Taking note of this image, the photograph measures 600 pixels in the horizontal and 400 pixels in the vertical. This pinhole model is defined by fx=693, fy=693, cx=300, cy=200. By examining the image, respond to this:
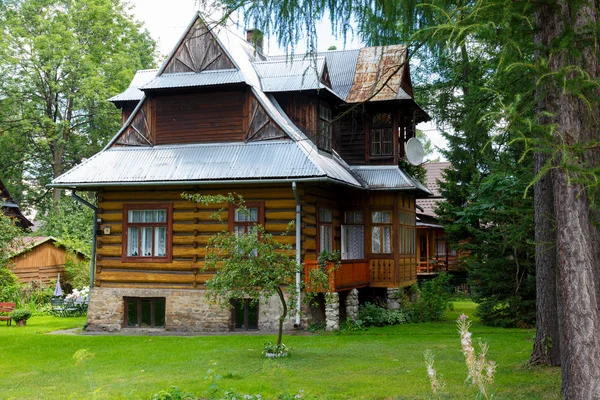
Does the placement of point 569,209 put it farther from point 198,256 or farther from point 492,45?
point 198,256

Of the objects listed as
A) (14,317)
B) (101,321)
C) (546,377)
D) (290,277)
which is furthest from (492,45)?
(14,317)

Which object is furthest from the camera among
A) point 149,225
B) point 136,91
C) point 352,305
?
point 136,91

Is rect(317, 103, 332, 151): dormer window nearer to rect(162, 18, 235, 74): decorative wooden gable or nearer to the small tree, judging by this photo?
rect(162, 18, 235, 74): decorative wooden gable

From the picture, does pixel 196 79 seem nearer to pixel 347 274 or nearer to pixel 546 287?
pixel 347 274

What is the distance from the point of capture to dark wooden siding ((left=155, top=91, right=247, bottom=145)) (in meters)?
20.0

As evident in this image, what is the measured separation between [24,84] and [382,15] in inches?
1405

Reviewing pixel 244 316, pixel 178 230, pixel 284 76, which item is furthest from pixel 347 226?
pixel 178 230

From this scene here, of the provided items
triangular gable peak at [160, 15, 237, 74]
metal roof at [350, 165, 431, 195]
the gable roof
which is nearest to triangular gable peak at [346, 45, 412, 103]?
the gable roof

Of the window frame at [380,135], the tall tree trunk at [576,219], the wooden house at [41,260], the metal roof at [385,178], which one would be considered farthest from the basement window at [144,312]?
the tall tree trunk at [576,219]

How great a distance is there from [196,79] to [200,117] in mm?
1102

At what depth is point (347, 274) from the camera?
20.0 m

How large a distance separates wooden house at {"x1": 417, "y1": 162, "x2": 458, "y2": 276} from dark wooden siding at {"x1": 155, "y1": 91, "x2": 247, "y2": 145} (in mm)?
16972

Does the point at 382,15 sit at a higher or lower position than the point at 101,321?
higher

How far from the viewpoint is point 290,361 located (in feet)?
44.3
